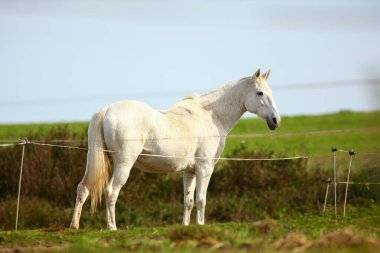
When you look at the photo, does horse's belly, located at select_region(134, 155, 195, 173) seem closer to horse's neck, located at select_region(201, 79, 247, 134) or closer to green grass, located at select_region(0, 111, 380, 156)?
horse's neck, located at select_region(201, 79, 247, 134)

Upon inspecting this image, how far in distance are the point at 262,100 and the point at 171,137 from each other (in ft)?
6.62

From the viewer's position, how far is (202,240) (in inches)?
359

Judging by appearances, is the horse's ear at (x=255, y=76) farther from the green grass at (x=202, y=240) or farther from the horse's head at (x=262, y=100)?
the green grass at (x=202, y=240)

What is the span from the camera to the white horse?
38.9 ft

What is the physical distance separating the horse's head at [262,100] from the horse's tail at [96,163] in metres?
2.94

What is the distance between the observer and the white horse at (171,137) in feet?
38.9

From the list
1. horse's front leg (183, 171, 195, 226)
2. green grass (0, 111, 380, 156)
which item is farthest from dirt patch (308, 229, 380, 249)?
green grass (0, 111, 380, 156)

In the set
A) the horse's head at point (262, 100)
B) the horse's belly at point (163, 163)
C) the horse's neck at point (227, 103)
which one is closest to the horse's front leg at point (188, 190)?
the horse's belly at point (163, 163)

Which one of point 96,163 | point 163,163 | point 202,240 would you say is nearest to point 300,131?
point 163,163

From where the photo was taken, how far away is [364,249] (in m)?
7.83

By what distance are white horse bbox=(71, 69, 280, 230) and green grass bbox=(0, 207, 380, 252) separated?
101cm

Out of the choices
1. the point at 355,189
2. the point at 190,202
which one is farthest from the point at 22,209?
the point at 355,189

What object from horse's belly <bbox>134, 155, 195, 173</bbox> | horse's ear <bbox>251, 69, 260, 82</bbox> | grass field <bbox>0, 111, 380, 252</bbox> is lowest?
grass field <bbox>0, 111, 380, 252</bbox>

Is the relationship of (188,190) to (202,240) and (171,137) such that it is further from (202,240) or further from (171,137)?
(202,240)
